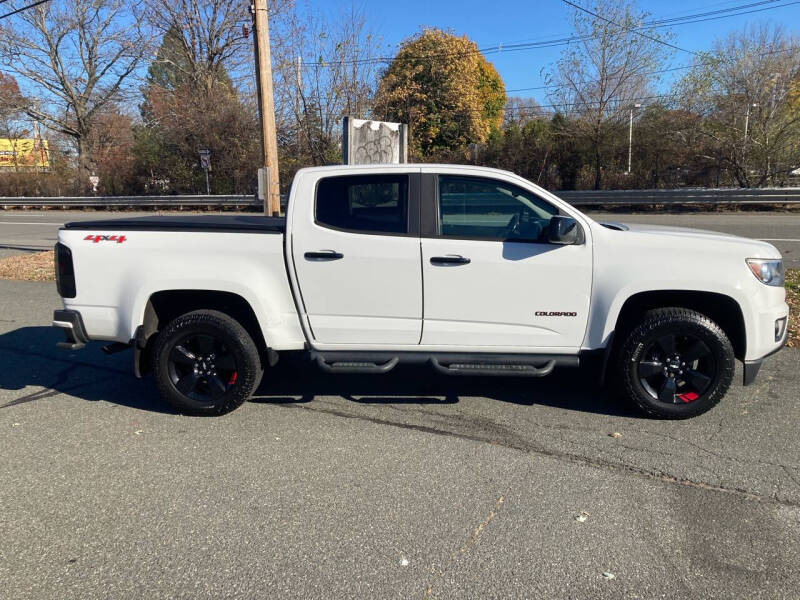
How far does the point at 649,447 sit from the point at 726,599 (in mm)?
1500

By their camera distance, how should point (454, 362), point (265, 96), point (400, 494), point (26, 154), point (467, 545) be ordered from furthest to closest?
point (26, 154), point (265, 96), point (454, 362), point (400, 494), point (467, 545)

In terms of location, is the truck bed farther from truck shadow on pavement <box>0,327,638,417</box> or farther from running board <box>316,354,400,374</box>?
truck shadow on pavement <box>0,327,638,417</box>

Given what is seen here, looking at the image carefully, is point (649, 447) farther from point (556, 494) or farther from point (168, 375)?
point (168, 375)

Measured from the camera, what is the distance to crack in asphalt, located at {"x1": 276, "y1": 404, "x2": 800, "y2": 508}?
3426 mm

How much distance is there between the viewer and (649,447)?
A: 13.3 feet

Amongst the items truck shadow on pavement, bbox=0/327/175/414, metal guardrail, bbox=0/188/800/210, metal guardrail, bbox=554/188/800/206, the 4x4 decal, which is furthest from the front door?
metal guardrail, bbox=554/188/800/206

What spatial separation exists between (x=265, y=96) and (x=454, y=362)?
24.4 feet

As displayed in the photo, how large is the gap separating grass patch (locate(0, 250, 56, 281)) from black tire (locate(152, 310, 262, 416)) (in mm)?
7119

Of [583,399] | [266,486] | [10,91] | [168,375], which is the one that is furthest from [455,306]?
[10,91]

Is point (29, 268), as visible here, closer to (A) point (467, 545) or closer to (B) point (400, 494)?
(B) point (400, 494)

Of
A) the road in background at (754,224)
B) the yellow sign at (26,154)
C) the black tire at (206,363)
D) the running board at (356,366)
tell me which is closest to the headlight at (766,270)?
the running board at (356,366)

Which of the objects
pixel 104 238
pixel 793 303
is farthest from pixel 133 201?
pixel 793 303

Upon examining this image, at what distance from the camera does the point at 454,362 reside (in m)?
4.48

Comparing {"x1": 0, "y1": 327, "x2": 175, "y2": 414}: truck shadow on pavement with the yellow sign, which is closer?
{"x1": 0, "y1": 327, "x2": 175, "y2": 414}: truck shadow on pavement
